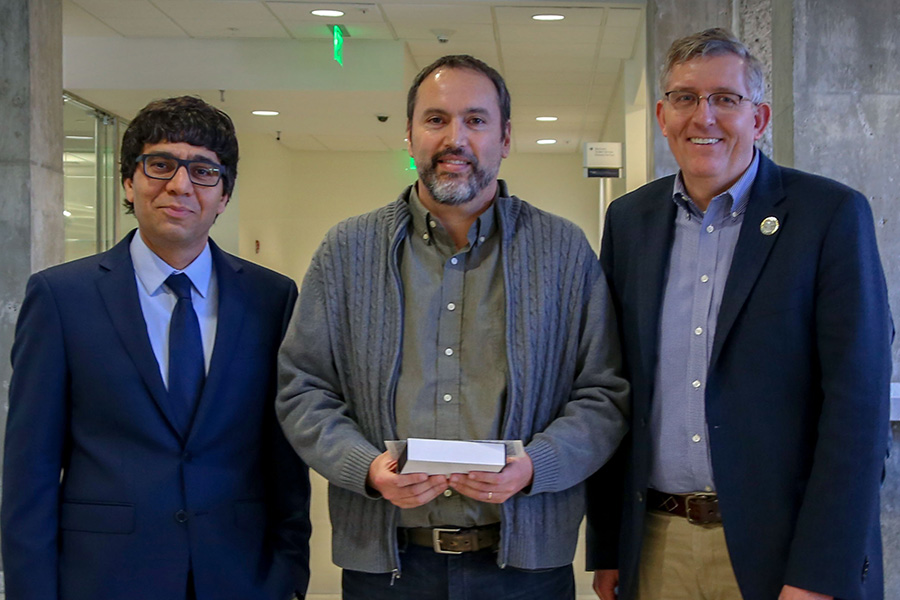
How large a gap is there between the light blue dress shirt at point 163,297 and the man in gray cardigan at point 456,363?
0.22m

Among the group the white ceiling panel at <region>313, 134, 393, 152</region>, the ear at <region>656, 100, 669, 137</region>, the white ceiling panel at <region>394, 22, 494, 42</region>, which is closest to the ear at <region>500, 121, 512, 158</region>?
the ear at <region>656, 100, 669, 137</region>

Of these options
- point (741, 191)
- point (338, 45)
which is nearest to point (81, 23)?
point (338, 45)

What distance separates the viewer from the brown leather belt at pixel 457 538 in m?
1.99

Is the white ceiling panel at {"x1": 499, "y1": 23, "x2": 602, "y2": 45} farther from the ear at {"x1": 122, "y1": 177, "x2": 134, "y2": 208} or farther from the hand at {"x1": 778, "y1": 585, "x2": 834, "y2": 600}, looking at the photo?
the hand at {"x1": 778, "y1": 585, "x2": 834, "y2": 600}

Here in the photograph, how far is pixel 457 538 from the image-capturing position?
1.99m

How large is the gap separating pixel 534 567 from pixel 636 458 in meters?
0.36

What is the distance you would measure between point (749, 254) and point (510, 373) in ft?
1.96

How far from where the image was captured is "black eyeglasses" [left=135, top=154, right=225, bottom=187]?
213 centimetres

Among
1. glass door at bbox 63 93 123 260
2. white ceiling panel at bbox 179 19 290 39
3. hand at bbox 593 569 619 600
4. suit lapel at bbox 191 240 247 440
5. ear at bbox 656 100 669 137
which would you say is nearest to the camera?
suit lapel at bbox 191 240 247 440

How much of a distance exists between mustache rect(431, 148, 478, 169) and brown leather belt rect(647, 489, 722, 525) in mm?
896

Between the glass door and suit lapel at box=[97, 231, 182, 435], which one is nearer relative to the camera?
suit lapel at box=[97, 231, 182, 435]

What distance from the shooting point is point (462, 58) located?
2178 millimetres

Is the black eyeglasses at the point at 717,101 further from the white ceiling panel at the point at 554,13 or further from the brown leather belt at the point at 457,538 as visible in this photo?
the white ceiling panel at the point at 554,13

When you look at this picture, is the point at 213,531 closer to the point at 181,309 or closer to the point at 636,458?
the point at 181,309
